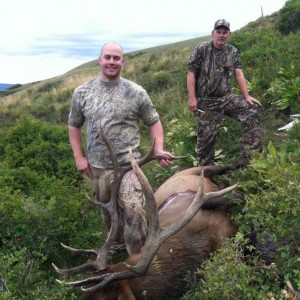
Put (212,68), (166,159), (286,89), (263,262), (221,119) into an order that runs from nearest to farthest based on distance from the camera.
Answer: (263,262) → (166,159) → (212,68) → (221,119) → (286,89)

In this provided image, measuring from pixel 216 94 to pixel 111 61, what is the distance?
6.81ft

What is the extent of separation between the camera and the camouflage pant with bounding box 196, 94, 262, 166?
6.55 metres

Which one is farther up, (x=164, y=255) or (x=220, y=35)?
(x=220, y=35)

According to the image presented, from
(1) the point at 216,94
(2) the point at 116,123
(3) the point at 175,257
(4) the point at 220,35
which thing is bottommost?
(3) the point at 175,257

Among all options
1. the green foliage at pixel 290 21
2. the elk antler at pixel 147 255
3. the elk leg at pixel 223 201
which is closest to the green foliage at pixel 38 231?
the elk antler at pixel 147 255

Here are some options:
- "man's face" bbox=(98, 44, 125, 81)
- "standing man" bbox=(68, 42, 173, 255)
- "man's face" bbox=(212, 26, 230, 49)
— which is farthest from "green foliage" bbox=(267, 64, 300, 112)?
"man's face" bbox=(98, 44, 125, 81)

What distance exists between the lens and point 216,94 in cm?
677

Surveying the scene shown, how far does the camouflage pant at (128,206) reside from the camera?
486 centimetres

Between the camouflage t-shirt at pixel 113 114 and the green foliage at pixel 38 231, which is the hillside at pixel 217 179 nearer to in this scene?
the green foliage at pixel 38 231

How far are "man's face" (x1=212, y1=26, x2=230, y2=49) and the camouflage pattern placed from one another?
100 millimetres

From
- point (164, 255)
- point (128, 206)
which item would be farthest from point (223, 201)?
point (164, 255)

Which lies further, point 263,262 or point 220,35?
point 220,35

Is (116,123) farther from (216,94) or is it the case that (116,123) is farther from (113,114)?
(216,94)

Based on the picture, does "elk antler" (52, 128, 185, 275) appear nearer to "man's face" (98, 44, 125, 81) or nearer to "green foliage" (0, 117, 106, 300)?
"green foliage" (0, 117, 106, 300)
